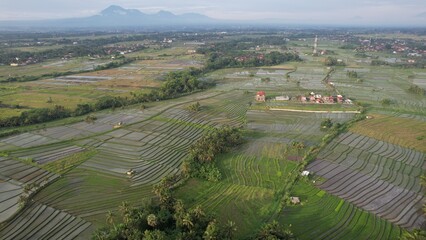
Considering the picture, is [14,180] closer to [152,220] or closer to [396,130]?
[152,220]

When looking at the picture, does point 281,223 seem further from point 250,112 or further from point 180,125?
point 250,112

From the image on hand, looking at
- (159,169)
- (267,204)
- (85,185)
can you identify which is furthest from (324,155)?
(85,185)

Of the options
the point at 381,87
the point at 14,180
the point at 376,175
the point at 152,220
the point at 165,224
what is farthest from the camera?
the point at 381,87

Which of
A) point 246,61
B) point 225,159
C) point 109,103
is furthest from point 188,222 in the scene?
point 246,61

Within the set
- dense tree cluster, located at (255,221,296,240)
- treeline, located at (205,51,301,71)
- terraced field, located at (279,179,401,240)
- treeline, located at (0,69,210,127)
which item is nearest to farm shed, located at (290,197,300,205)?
terraced field, located at (279,179,401,240)

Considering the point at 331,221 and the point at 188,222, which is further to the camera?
the point at 331,221

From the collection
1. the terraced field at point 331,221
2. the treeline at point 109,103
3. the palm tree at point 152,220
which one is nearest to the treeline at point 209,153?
the terraced field at point 331,221

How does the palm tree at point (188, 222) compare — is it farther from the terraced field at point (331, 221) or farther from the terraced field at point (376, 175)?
the terraced field at point (376, 175)

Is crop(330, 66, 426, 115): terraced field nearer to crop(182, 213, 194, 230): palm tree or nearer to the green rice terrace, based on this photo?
the green rice terrace
